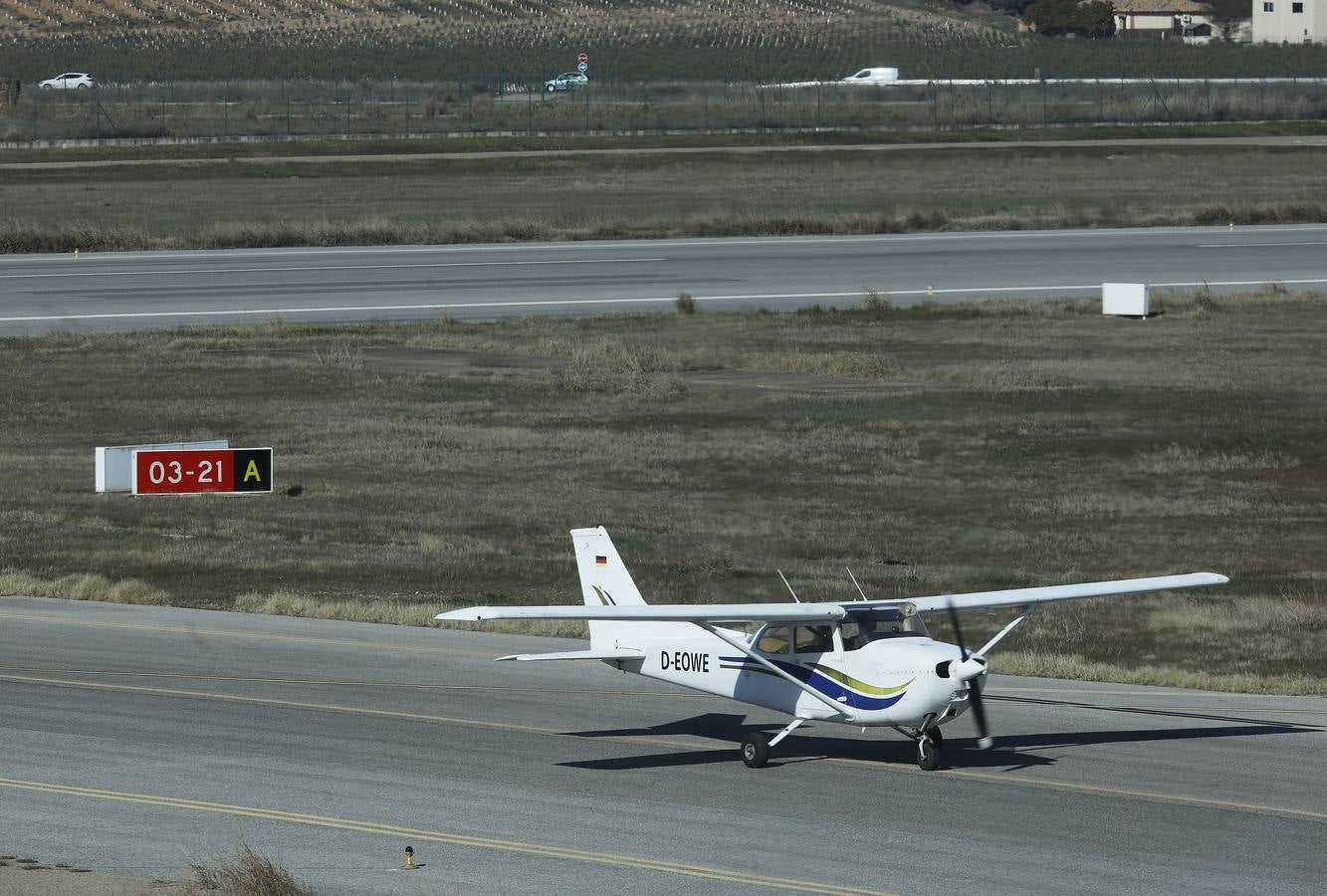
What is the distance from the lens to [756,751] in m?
21.5

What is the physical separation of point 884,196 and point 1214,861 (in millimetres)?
89565

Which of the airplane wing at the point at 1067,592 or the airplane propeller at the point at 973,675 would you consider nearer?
the airplane propeller at the point at 973,675

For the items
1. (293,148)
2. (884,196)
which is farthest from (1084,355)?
(293,148)

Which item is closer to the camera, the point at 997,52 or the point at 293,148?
the point at 293,148

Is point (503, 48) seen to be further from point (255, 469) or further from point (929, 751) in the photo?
point (929, 751)

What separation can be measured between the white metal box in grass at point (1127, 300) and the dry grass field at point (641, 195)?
29368 millimetres

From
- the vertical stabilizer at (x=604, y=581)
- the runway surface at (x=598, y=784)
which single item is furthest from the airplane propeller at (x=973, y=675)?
the vertical stabilizer at (x=604, y=581)

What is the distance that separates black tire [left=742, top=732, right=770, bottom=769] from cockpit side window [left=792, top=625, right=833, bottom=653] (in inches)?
49.8

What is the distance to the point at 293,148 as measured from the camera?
4734 inches

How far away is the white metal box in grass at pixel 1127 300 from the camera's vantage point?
212 ft

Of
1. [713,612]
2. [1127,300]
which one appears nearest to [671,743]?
A: [713,612]

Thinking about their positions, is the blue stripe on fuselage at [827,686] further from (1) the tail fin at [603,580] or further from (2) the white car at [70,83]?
(2) the white car at [70,83]

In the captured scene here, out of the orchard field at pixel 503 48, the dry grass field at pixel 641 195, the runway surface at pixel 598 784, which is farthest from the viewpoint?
the orchard field at pixel 503 48

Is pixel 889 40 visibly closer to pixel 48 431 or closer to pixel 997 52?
pixel 997 52
